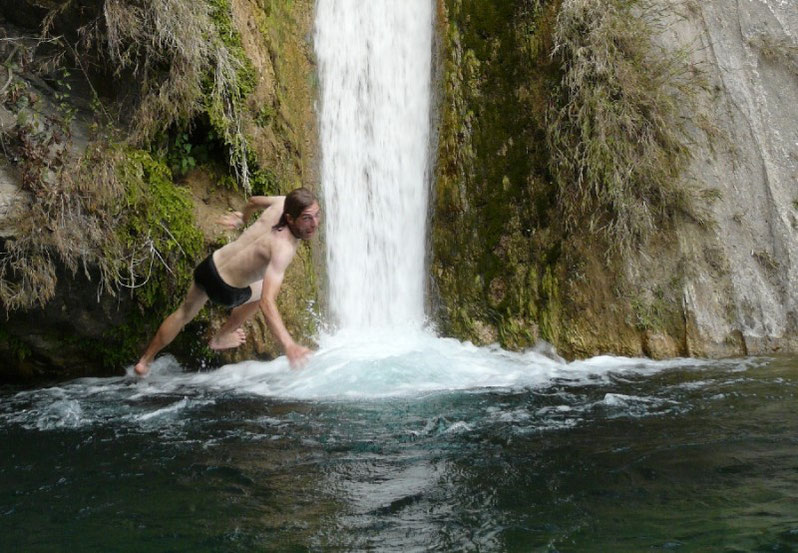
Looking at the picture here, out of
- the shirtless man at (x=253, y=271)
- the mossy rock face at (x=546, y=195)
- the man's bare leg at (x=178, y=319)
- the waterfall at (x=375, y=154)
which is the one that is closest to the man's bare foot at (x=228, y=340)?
the shirtless man at (x=253, y=271)

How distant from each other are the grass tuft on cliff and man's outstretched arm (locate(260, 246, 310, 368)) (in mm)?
3556

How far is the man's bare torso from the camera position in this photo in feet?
21.3

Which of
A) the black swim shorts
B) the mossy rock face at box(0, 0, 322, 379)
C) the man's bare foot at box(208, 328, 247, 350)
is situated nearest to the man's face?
the black swim shorts

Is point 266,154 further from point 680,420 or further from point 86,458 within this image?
point 680,420

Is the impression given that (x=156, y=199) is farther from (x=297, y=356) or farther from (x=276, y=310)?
(x=297, y=356)

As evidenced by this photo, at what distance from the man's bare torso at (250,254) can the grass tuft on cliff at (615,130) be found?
3.27 meters

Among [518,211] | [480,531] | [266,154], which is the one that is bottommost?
[480,531]

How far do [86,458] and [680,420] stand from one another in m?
3.87

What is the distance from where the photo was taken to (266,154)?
27.5 feet

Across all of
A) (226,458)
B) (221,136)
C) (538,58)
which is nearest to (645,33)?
(538,58)

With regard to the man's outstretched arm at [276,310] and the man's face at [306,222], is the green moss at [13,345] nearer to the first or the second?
the man's outstretched arm at [276,310]

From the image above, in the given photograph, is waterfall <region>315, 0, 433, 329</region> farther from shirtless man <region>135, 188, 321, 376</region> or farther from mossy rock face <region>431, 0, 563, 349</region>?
shirtless man <region>135, 188, 321, 376</region>

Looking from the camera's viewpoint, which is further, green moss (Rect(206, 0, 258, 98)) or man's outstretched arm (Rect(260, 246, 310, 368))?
green moss (Rect(206, 0, 258, 98))

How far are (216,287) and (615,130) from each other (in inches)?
170
